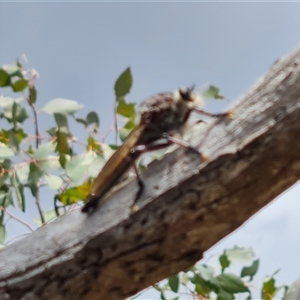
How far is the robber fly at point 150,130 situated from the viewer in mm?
803

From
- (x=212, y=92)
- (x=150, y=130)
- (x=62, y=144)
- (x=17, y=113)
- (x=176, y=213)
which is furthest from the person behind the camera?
(x=17, y=113)

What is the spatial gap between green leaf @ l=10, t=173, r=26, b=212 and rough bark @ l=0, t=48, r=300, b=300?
0.35m

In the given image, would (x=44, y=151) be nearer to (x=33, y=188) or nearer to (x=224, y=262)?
(x=33, y=188)

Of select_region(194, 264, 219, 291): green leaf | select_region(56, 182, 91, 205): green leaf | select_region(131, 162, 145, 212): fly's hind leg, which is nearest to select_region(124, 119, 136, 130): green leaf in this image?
select_region(56, 182, 91, 205): green leaf

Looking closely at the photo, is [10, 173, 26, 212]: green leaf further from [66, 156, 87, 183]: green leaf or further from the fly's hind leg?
the fly's hind leg

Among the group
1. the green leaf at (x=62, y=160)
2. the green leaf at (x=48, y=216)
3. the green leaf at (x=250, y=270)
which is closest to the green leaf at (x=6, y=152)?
the green leaf at (x=62, y=160)

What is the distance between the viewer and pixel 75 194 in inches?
45.4

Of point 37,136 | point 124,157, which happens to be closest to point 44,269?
point 124,157

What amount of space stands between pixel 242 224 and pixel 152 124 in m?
0.20

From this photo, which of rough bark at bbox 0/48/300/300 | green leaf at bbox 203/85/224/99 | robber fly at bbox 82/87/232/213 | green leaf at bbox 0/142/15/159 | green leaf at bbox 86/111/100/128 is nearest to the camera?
rough bark at bbox 0/48/300/300

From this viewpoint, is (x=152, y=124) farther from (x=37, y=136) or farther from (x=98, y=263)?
(x=37, y=136)

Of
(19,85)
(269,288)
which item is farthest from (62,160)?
(269,288)

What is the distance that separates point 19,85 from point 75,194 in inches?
13.6

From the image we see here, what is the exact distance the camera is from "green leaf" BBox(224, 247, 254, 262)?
1.39m
